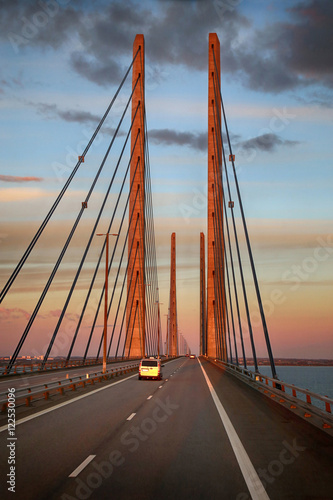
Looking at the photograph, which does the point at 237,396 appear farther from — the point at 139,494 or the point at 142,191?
the point at 142,191

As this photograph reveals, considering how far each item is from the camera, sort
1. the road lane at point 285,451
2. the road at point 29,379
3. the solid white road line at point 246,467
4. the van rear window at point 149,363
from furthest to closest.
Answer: the van rear window at point 149,363 → the road at point 29,379 → the road lane at point 285,451 → the solid white road line at point 246,467

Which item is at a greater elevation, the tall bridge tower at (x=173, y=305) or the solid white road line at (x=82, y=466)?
the tall bridge tower at (x=173, y=305)

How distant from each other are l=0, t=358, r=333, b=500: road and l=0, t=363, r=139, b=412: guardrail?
59.7 inches

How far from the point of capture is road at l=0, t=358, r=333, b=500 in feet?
25.0

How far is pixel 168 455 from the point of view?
33.1 ft

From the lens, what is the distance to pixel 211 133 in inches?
2395

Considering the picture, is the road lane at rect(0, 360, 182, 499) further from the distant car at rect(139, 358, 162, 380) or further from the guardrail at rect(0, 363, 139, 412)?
the distant car at rect(139, 358, 162, 380)

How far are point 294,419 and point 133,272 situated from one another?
174 feet

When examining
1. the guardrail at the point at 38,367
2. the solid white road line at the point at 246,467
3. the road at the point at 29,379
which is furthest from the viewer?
the guardrail at the point at 38,367

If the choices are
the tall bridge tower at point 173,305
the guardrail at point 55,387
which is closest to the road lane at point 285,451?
the guardrail at point 55,387

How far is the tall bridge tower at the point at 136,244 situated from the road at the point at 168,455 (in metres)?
50.2

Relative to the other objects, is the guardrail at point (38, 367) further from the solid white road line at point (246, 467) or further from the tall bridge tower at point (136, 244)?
the solid white road line at point (246, 467)

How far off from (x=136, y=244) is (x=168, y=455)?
192 feet

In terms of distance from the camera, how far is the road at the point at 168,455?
25.0 feet
